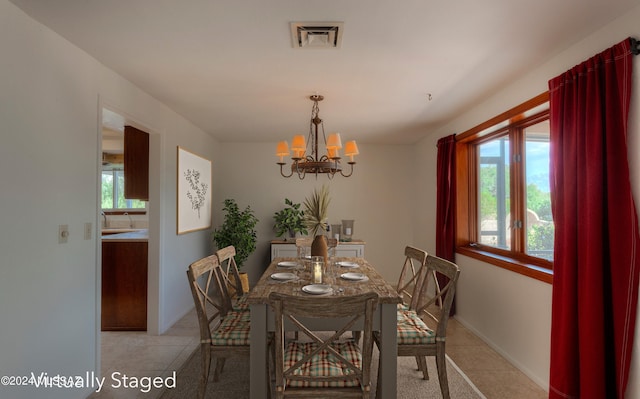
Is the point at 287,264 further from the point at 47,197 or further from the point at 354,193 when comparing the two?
the point at 354,193

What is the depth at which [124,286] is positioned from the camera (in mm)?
3408

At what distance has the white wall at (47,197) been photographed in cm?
168

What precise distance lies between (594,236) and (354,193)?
12.2 feet

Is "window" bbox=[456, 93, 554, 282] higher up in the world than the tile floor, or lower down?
higher up

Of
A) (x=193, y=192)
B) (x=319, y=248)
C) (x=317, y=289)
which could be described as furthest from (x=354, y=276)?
(x=193, y=192)

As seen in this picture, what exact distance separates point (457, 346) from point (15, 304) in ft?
10.8

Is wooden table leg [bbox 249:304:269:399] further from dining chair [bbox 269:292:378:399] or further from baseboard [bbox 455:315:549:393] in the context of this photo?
baseboard [bbox 455:315:549:393]

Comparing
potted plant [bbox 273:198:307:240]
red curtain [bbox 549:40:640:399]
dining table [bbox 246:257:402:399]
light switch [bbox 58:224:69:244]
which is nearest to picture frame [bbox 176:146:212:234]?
potted plant [bbox 273:198:307:240]

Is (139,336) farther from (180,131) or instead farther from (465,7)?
(465,7)

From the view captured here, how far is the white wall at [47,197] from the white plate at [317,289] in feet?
4.94

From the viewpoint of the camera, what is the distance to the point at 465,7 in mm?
1686

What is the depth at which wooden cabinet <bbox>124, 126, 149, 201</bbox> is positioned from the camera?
3520 mm

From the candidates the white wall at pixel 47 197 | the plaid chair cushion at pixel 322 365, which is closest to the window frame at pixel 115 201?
the white wall at pixel 47 197

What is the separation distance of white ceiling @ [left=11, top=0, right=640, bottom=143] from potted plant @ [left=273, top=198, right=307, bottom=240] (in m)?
2.02
